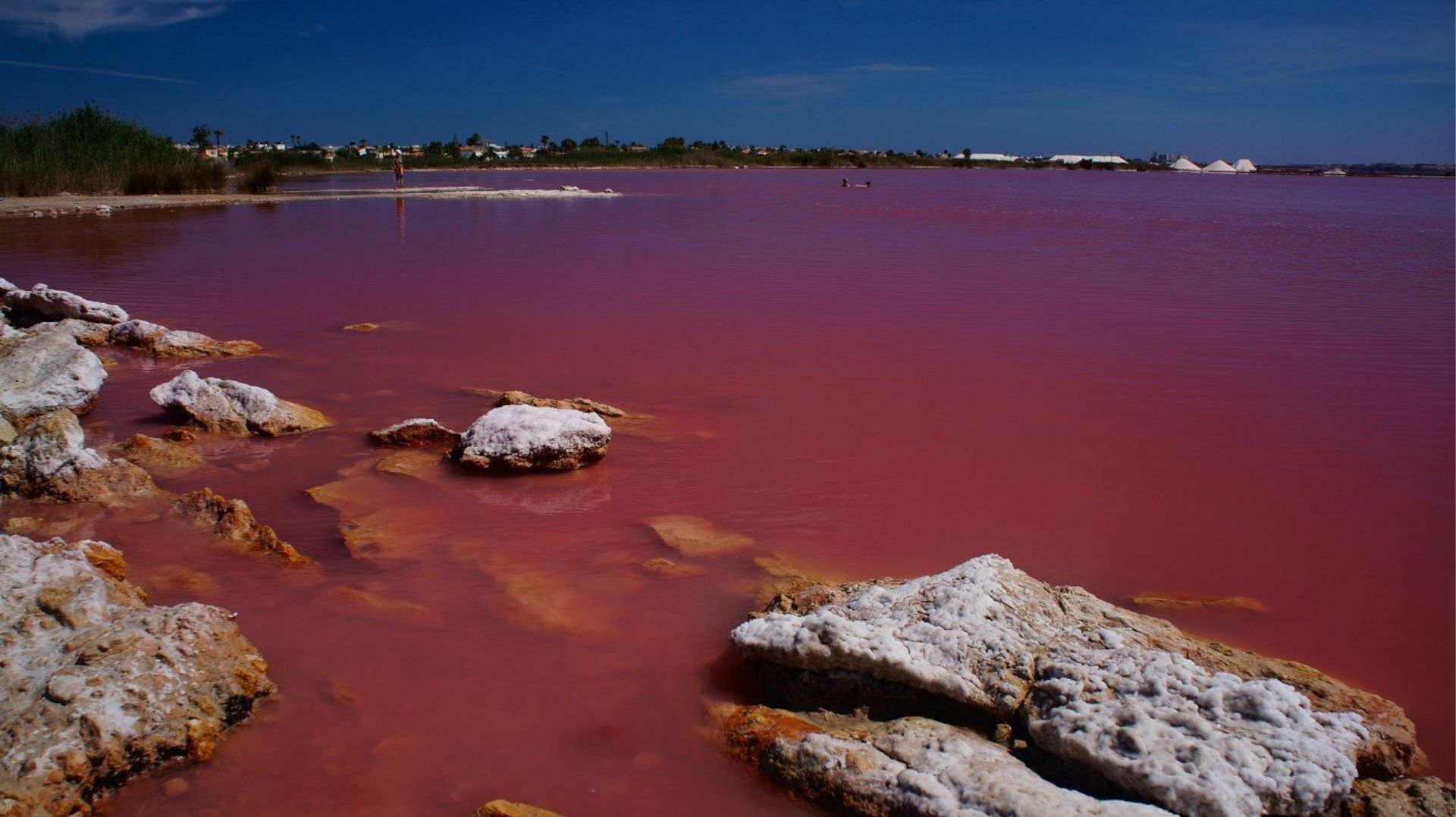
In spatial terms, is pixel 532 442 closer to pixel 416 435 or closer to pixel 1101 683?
pixel 416 435

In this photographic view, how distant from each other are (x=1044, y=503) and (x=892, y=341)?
12.1 ft

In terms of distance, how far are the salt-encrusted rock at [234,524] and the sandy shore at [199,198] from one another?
20.3m

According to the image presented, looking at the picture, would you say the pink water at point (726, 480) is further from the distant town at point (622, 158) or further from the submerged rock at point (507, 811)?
the distant town at point (622, 158)

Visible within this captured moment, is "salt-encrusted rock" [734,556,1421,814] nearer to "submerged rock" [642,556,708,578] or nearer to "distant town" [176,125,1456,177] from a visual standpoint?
"submerged rock" [642,556,708,578]

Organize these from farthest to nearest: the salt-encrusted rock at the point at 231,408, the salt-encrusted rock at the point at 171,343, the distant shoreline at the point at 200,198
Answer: the distant shoreline at the point at 200,198 < the salt-encrusted rock at the point at 171,343 < the salt-encrusted rock at the point at 231,408

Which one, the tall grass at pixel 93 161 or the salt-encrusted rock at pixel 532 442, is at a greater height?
the tall grass at pixel 93 161

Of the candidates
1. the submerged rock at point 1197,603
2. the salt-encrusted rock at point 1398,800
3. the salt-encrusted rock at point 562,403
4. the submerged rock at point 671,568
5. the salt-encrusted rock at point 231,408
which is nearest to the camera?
the salt-encrusted rock at point 1398,800

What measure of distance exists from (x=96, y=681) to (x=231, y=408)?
3190 millimetres

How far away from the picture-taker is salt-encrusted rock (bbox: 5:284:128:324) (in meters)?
8.13

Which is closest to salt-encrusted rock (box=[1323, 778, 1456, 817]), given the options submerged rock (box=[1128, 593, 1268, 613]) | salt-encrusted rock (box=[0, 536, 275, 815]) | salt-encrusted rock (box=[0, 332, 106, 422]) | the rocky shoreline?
the rocky shoreline

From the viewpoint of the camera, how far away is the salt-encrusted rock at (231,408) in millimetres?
5469

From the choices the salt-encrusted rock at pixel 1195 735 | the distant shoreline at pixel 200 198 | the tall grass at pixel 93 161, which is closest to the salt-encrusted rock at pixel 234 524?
the salt-encrusted rock at pixel 1195 735

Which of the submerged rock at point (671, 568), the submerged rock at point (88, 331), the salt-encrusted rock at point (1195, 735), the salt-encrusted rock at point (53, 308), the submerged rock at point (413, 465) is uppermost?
the salt-encrusted rock at point (53, 308)

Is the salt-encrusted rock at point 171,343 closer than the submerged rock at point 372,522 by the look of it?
No
